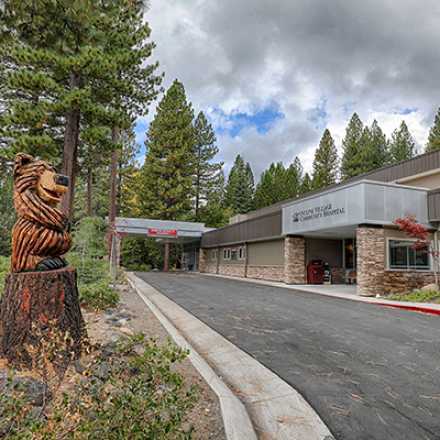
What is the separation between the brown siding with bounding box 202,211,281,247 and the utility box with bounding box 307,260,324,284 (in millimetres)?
2503

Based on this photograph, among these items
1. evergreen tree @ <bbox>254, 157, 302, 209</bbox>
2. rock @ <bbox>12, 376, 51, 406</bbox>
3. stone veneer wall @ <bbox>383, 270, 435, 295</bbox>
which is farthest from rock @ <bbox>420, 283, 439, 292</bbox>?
evergreen tree @ <bbox>254, 157, 302, 209</bbox>

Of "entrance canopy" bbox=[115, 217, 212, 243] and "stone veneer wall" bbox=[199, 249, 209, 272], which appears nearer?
"entrance canopy" bbox=[115, 217, 212, 243]

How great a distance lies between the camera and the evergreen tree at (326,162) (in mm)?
45419

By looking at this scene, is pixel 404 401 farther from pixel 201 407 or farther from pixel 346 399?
pixel 201 407

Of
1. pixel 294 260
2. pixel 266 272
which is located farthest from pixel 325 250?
pixel 266 272

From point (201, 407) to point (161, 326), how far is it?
11.1ft

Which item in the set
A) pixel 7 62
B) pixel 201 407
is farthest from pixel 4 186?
pixel 201 407

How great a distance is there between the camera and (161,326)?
6129 mm

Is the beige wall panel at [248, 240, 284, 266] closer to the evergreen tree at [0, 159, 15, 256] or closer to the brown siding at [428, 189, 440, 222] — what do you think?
the brown siding at [428, 189, 440, 222]

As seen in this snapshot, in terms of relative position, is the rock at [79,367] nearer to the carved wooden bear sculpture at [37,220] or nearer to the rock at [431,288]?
the carved wooden bear sculpture at [37,220]

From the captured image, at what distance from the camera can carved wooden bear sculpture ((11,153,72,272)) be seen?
368 centimetres

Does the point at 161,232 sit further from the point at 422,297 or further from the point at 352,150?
the point at 352,150

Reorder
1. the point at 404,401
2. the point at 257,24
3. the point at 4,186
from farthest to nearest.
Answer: the point at 4,186
the point at 257,24
the point at 404,401

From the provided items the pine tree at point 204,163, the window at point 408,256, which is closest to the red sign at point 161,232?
the pine tree at point 204,163
